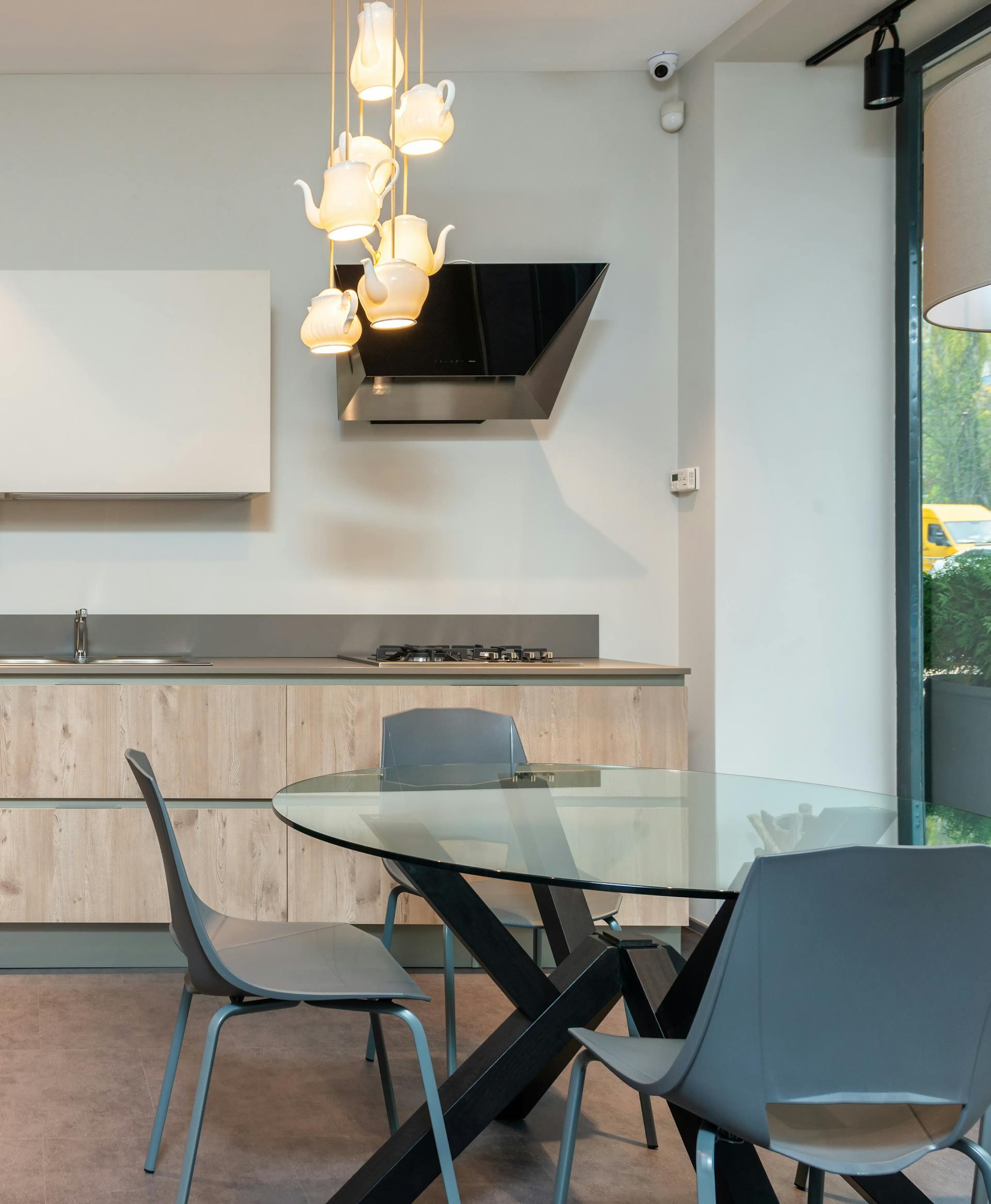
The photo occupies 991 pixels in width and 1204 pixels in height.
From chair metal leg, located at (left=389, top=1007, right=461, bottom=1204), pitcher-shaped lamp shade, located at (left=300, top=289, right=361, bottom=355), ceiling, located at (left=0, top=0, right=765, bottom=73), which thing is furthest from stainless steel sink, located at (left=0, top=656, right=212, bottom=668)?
ceiling, located at (left=0, top=0, right=765, bottom=73)

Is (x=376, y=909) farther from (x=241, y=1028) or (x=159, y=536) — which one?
(x=159, y=536)

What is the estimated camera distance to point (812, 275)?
11.8 ft

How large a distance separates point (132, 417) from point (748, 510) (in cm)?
208

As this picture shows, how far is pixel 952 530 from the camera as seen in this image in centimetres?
334

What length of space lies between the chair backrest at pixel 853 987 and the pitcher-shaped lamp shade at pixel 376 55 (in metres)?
1.57

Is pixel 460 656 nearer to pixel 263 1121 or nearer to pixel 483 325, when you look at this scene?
pixel 483 325

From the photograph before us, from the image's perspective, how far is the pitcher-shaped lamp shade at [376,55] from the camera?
1.95 metres

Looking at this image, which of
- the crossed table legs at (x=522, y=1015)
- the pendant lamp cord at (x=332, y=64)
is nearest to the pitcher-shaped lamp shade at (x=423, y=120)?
the pendant lamp cord at (x=332, y=64)

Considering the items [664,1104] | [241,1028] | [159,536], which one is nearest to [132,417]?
[159,536]

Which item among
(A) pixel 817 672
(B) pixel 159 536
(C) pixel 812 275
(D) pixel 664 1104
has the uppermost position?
(C) pixel 812 275

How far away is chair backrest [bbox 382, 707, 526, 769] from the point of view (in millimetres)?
2738

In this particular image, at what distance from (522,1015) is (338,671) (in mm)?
1500

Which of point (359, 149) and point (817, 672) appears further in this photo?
point (817, 672)

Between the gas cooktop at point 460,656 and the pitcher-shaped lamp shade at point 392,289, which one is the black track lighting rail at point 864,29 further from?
the gas cooktop at point 460,656
